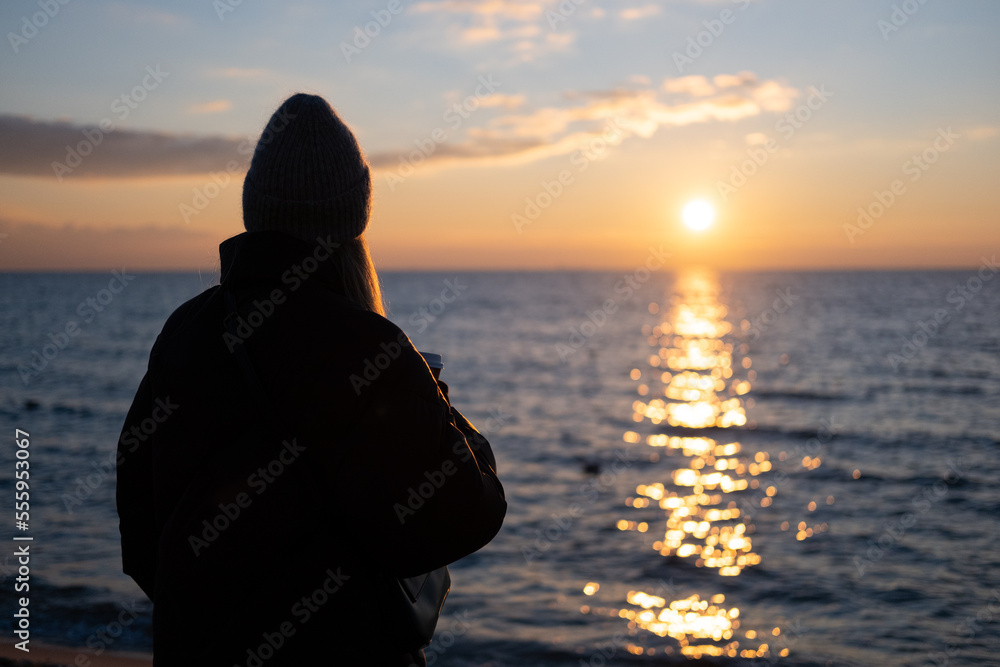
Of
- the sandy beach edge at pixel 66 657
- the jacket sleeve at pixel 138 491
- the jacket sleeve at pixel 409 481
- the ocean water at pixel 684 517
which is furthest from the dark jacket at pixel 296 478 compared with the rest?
the sandy beach edge at pixel 66 657

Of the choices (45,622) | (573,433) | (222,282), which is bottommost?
(45,622)

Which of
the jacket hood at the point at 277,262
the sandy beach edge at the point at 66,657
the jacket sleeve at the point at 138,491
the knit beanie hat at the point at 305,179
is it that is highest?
the knit beanie hat at the point at 305,179

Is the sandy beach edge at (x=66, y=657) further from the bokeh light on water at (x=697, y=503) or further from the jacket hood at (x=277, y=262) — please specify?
the jacket hood at (x=277, y=262)

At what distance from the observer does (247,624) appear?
1.55m

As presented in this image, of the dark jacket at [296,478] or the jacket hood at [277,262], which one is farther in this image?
the jacket hood at [277,262]

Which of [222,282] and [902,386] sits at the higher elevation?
[902,386]

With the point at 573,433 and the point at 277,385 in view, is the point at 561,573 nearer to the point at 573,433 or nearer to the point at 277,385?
the point at 277,385

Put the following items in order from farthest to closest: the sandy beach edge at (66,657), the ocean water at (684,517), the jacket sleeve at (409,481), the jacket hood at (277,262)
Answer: the ocean water at (684,517) < the sandy beach edge at (66,657) < the jacket hood at (277,262) < the jacket sleeve at (409,481)

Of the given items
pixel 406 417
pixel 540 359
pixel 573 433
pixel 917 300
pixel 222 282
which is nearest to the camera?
pixel 406 417

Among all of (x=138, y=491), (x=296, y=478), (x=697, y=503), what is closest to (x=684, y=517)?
(x=697, y=503)

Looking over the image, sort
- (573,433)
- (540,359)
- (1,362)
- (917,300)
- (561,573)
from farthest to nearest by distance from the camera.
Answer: (917,300), (540,359), (1,362), (573,433), (561,573)

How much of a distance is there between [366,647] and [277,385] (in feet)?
2.02

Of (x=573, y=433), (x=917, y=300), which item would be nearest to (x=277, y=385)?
(x=573, y=433)

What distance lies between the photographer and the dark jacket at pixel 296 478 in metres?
1.47
